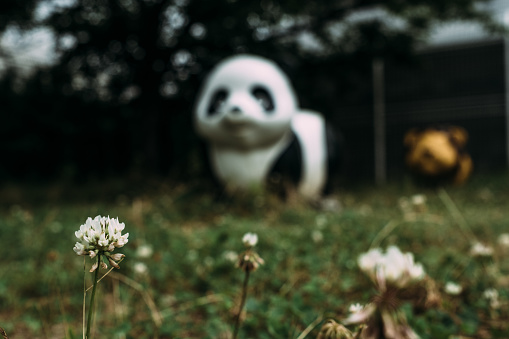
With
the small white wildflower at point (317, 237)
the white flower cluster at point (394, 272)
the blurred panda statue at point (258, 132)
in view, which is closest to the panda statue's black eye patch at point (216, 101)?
the blurred panda statue at point (258, 132)

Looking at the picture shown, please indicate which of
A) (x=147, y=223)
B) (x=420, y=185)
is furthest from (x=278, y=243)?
(x=420, y=185)

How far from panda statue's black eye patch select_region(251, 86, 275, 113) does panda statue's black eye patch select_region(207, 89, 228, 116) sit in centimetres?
25

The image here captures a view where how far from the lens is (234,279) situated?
1.72 metres

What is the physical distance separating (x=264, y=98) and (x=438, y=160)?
2.82m

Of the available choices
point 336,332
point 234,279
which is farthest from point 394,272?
point 234,279

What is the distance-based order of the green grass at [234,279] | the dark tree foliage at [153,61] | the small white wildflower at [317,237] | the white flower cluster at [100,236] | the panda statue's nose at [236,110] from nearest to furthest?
the white flower cluster at [100,236] < the green grass at [234,279] < the small white wildflower at [317,237] < the panda statue's nose at [236,110] < the dark tree foliage at [153,61]

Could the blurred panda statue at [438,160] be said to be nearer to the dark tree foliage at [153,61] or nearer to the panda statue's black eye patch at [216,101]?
the dark tree foliage at [153,61]

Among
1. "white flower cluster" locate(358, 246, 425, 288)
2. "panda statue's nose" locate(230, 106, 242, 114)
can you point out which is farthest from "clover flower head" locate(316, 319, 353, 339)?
"panda statue's nose" locate(230, 106, 242, 114)

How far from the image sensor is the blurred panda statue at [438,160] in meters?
5.88

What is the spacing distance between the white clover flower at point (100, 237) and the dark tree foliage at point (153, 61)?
551 cm

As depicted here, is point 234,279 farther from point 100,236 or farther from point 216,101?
point 216,101

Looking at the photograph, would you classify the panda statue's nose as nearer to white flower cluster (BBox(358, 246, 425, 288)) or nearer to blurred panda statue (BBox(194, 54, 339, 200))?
blurred panda statue (BBox(194, 54, 339, 200))

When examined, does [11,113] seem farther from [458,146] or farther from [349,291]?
[349,291]

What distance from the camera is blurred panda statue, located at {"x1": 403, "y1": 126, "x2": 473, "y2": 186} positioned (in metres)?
5.88
